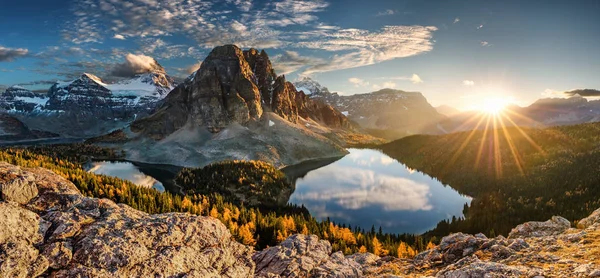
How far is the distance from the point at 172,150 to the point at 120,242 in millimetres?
173305

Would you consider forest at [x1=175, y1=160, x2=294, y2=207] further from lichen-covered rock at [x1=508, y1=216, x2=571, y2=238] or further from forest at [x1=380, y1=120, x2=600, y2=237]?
lichen-covered rock at [x1=508, y1=216, x2=571, y2=238]

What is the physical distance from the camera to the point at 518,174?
3819 inches

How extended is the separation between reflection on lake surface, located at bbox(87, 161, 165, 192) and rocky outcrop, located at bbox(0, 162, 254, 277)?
298ft

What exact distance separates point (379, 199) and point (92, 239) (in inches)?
3150

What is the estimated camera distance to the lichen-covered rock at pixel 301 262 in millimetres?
19977

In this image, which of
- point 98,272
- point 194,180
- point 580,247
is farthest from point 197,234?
point 194,180

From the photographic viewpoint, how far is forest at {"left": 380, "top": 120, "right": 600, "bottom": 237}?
2554 inches

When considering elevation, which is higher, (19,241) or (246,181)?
(19,241)

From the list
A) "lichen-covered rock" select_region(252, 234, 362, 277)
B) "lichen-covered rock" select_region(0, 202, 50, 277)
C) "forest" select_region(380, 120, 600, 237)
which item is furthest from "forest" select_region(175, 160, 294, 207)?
"lichen-covered rock" select_region(0, 202, 50, 277)

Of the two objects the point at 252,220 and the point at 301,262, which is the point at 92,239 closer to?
the point at 301,262

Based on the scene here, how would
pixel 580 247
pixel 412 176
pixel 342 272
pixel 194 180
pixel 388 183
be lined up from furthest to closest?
pixel 412 176 → pixel 388 183 → pixel 194 180 → pixel 342 272 → pixel 580 247

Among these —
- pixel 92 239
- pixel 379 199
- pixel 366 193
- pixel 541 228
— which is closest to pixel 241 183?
pixel 366 193

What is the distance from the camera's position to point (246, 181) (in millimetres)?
88688

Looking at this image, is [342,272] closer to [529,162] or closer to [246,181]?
[246,181]
